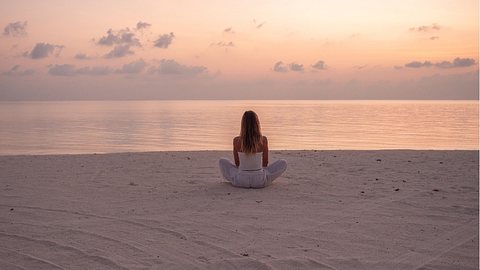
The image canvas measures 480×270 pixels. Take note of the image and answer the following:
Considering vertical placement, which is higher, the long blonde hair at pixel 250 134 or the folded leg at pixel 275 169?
the long blonde hair at pixel 250 134

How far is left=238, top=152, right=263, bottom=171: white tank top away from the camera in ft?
29.6

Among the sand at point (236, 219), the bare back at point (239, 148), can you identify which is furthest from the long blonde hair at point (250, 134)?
the sand at point (236, 219)

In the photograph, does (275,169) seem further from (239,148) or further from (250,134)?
(250,134)

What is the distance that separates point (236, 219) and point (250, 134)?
237 centimetres

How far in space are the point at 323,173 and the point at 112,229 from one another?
19.9 feet

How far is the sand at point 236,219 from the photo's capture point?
5305 millimetres

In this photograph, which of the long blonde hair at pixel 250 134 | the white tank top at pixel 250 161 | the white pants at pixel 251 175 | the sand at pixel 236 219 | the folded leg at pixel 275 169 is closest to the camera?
the sand at pixel 236 219

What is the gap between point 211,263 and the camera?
514 centimetres

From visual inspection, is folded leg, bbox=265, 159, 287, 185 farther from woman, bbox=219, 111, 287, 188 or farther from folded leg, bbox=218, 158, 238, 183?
folded leg, bbox=218, 158, 238, 183

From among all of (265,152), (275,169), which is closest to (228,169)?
(265,152)

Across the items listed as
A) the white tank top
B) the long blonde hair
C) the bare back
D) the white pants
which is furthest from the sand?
the long blonde hair

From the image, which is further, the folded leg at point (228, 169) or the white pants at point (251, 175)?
the folded leg at point (228, 169)

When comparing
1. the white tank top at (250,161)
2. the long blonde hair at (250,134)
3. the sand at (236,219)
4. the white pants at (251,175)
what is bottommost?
the sand at (236,219)

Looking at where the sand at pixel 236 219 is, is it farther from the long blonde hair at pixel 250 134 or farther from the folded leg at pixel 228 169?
the long blonde hair at pixel 250 134
